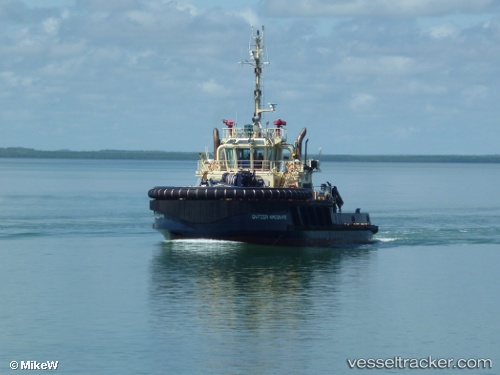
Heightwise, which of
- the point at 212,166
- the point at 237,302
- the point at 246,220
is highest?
the point at 212,166

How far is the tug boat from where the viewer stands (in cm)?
5519

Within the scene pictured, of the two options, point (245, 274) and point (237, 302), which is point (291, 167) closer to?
point (245, 274)

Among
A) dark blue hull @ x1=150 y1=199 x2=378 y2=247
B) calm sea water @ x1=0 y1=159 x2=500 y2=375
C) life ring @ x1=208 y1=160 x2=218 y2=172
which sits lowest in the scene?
calm sea water @ x1=0 y1=159 x2=500 y2=375

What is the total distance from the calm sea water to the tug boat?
950 mm

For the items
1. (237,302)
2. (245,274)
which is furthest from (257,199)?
A: (237,302)

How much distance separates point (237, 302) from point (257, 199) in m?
13.0

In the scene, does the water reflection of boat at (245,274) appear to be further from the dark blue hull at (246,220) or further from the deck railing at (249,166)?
the deck railing at (249,166)

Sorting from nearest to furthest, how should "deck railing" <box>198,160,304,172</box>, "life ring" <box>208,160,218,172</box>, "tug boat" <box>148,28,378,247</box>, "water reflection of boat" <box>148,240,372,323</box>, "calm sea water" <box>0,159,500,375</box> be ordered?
1. "calm sea water" <box>0,159,500,375</box>
2. "water reflection of boat" <box>148,240,372,323</box>
3. "tug boat" <box>148,28,378,247</box>
4. "deck railing" <box>198,160,304,172</box>
5. "life ring" <box>208,160,218,172</box>

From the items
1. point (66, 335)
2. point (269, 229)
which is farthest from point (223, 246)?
point (66, 335)

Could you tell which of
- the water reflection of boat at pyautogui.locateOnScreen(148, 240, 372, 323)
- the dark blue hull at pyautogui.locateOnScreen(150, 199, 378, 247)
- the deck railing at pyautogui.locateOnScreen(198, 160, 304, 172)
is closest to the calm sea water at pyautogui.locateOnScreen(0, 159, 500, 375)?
the water reflection of boat at pyautogui.locateOnScreen(148, 240, 372, 323)

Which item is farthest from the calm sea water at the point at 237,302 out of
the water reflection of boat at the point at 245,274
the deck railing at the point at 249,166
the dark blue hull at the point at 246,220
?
the deck railing at the point at 249,166

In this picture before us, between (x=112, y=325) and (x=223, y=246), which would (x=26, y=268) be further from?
(x=112, y=325)

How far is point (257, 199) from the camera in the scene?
5503 centimetres

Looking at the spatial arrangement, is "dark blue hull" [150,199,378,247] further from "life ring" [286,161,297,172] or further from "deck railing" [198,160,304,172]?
"deck railing" [198,160,304,172]
